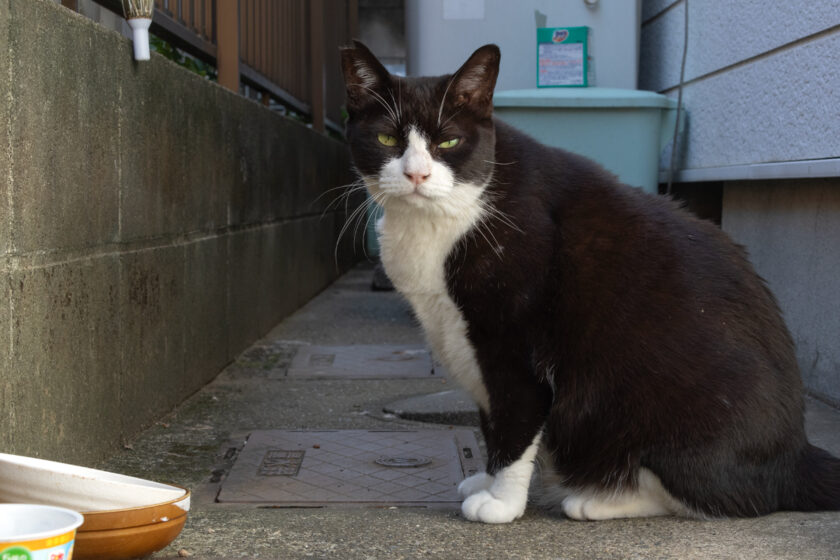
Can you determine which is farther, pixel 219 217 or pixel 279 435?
pixel 219 217

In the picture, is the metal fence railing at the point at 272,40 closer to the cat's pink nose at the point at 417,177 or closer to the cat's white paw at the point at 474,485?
the cat's pink nose at the point at 417,177

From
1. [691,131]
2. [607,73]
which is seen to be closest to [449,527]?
[691,131]

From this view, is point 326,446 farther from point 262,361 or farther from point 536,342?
point 262,361

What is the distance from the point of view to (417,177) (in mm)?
2559

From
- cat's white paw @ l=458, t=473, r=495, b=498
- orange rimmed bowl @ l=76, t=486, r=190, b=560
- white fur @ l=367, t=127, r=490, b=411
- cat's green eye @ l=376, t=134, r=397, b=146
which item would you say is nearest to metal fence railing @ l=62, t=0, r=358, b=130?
cat's green eye @ l=376, t=134, r=397, b=146

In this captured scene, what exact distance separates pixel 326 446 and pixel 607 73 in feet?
11.7

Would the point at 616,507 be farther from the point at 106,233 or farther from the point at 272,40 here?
the point at 272,40

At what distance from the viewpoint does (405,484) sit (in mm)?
2932

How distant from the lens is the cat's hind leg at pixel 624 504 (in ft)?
8.35

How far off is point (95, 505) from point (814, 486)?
73.4 inches

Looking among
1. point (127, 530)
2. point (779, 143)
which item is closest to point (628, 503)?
point (127, 530)

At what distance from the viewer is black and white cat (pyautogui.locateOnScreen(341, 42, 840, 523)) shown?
2484mm

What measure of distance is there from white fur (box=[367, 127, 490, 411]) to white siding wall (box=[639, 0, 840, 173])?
6.46 feet

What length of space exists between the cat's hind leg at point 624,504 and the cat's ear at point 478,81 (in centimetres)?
114
